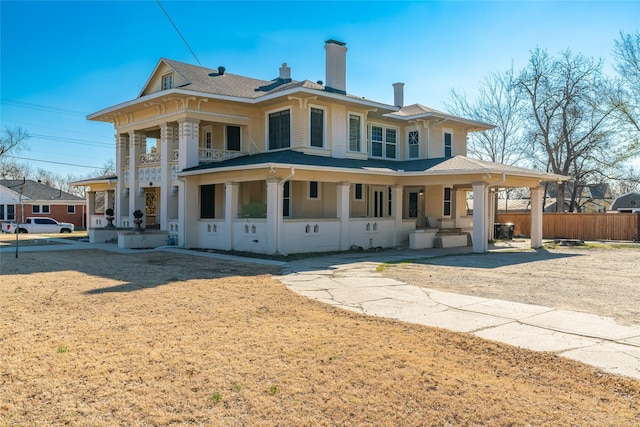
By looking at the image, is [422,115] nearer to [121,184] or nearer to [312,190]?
[312,190]

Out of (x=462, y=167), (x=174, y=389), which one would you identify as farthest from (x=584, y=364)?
(x=462, y=167)

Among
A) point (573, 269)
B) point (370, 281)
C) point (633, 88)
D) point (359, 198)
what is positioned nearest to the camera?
point (370, 281)

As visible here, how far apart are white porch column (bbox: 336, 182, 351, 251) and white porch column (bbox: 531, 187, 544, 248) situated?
8443 millimetres

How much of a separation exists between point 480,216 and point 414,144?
7.03 metres

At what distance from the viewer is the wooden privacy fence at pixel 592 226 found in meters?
26.5

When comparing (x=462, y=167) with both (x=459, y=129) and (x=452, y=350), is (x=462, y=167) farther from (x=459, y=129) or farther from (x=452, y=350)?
(x=452, y=350)

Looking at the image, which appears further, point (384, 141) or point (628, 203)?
point (628, 203)

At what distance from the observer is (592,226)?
2734 centimetres

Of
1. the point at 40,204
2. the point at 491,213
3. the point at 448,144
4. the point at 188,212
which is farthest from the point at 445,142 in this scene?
the point at 40,204

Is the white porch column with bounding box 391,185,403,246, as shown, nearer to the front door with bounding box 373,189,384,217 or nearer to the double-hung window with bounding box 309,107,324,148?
the front door with bounding box 373,189,384,217

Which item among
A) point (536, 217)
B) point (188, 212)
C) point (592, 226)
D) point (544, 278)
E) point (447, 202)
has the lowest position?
point (544, 278)

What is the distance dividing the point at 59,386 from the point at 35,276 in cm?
824

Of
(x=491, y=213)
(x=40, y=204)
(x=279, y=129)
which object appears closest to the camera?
(x=279, y=129)

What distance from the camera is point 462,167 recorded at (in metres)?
19.3
